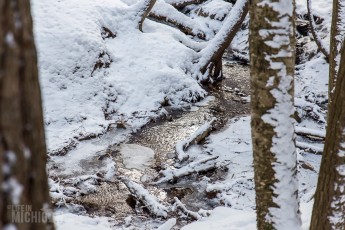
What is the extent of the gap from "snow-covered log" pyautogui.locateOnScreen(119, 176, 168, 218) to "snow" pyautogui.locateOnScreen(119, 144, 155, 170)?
0.71 meters

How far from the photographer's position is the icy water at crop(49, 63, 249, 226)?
259 inches

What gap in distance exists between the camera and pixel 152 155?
829cm

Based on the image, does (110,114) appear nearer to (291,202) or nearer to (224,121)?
(224,121)

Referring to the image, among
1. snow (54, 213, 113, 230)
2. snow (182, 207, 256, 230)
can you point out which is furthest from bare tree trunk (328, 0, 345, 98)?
snow (54, 213, 113, 230)

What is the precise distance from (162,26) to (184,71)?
7.73 feet

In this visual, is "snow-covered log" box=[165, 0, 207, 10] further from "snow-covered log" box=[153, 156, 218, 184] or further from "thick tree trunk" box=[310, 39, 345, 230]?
"thick tree trunk" box=[310, 39, 345, 230]

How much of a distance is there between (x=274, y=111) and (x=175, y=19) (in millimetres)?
11556

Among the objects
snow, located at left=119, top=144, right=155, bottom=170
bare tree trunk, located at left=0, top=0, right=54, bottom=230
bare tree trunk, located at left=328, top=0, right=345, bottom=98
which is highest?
bare tree trunk, located at left=0, top=0, right=54, bottom=230

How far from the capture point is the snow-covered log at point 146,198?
616 cm

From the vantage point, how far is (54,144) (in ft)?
28.0

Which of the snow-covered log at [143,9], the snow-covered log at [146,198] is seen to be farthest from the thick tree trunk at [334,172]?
the snow-covered log at [143,9]

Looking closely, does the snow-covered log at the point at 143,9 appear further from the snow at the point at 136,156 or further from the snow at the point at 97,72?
the snow at the point at 136,156

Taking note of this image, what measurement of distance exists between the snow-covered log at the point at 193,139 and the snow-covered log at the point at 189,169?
17.6 inches

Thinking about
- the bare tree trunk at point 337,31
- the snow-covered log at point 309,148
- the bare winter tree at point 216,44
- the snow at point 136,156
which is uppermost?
the bare tree trunk at point 337,31
